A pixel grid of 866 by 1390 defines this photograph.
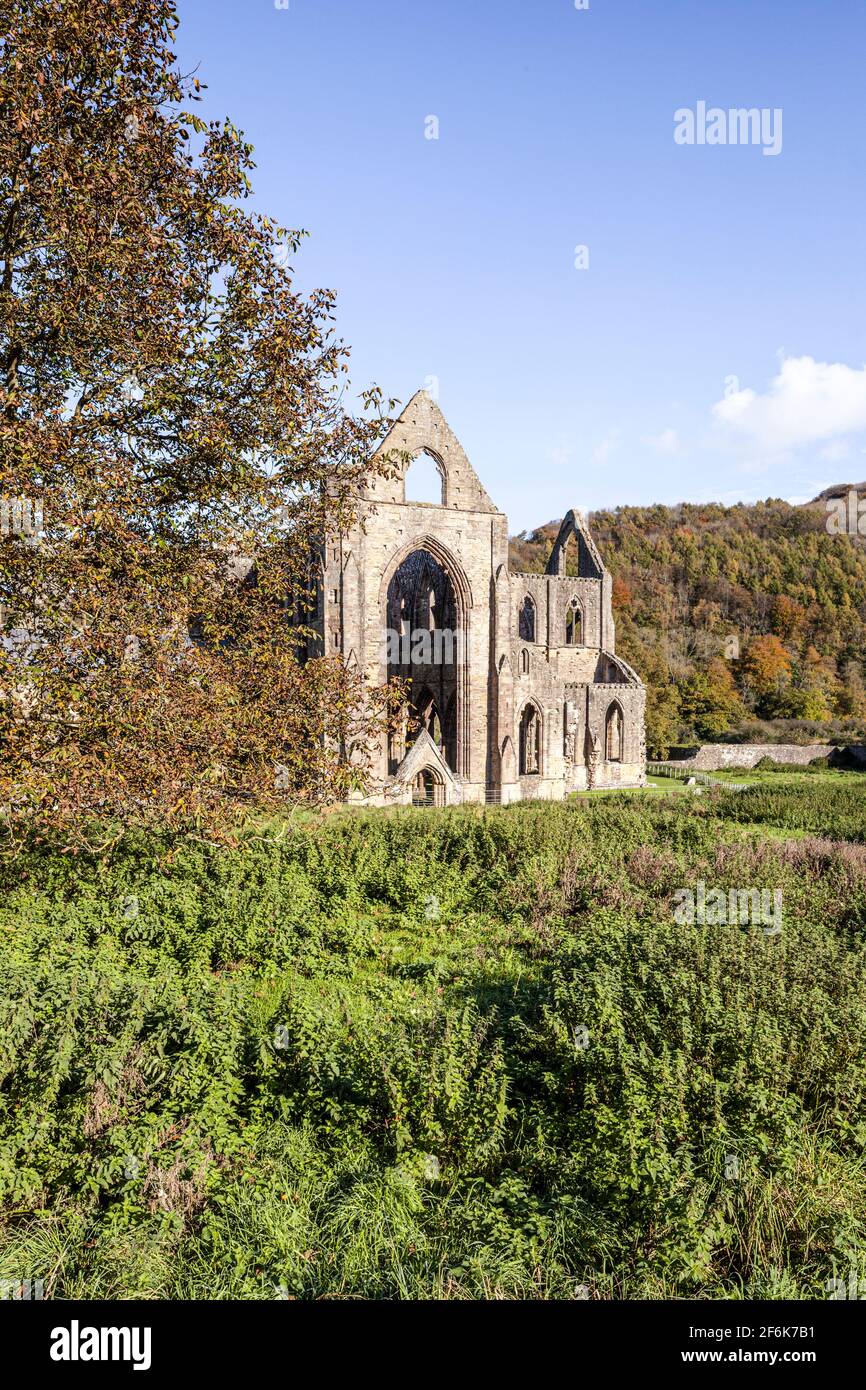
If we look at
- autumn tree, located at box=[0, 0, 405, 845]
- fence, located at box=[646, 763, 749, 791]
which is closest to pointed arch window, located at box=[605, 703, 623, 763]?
fence, located at box=[646, 763, 749, 791]

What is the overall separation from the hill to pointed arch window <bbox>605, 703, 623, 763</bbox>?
10790mm

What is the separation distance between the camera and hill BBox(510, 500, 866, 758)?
5506cm

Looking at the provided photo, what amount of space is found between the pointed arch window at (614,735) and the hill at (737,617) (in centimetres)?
1079

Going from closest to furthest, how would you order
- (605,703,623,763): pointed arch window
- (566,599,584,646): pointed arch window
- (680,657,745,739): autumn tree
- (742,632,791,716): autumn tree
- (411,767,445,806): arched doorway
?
(411,767,445,806): arched doorway < (605,703,623,763): pointed arch window < (566,599,584,646): pointed arch window < (680,657,745,739): autumn tree < (742,632,791,716): autumn tree

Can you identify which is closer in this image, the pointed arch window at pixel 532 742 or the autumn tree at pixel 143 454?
the autumn tree at pixel 143 454

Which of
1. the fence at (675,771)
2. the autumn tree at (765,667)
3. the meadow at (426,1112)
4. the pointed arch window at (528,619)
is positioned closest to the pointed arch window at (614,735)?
the fence at (675,771)

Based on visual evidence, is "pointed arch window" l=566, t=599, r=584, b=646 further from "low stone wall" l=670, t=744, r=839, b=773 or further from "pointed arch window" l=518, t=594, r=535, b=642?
"low stone wall" l=670, t=744, r=839, b=773

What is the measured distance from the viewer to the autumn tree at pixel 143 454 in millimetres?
6309

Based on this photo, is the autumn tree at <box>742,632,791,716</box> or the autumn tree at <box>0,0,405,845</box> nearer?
the autumn tree at <box>0,0,405,845</box>

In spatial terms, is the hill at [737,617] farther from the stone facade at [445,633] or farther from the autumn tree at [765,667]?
the stone facade at [445,633]

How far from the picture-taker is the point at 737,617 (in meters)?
83.5

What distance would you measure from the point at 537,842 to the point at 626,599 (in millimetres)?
65895

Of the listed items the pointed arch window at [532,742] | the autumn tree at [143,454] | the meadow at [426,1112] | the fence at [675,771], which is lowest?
the fence at [675,771]

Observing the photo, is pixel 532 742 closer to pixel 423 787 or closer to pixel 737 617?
pixel 423 787
